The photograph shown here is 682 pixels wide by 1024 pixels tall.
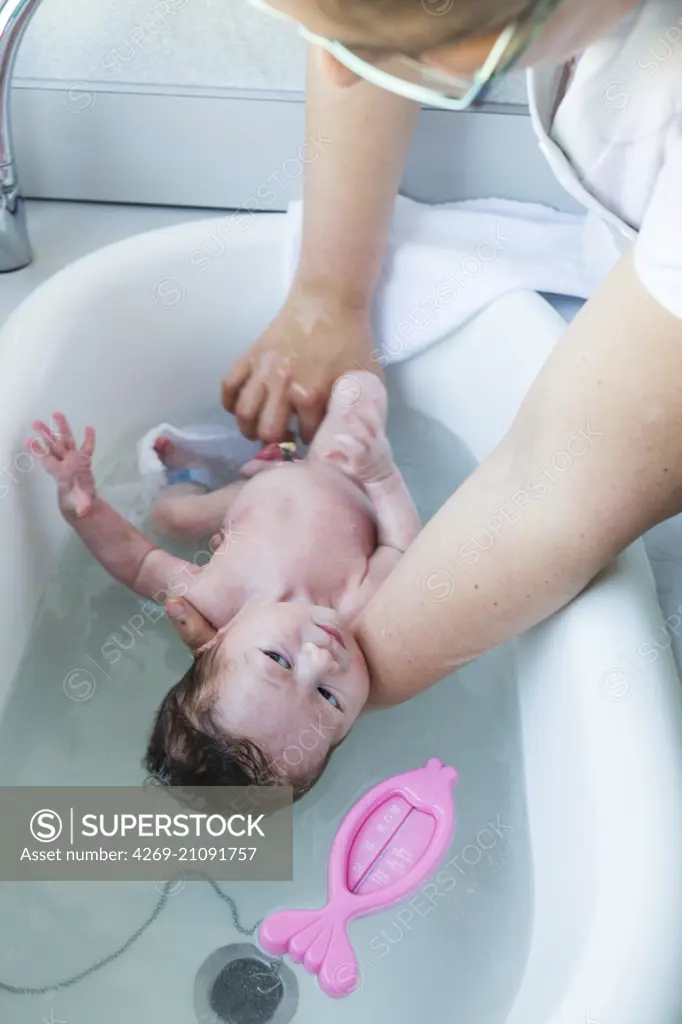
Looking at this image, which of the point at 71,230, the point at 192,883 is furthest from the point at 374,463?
the point at 71,230

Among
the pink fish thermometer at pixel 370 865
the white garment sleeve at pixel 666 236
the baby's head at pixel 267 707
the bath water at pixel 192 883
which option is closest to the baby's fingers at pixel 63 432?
the bath water at pixel 192 883

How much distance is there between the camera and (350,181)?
1.08 m

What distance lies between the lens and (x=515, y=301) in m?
1.14

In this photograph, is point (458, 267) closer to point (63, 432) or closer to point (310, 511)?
point (310, 511)

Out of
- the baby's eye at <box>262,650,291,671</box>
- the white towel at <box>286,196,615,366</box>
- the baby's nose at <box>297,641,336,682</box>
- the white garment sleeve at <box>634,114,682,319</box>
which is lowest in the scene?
the baby's eye at <box>262,650,291,671</box>

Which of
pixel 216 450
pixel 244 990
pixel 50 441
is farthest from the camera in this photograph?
pixel 216 450

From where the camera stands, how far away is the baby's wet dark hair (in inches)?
34.7

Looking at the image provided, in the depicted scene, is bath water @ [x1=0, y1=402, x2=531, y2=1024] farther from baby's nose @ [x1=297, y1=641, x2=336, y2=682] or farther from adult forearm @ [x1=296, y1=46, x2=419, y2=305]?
adult forearm @ [x1=296, y1=46, x2=419, y2=305]

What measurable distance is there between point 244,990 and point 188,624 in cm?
36

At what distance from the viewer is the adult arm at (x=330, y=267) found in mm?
1063

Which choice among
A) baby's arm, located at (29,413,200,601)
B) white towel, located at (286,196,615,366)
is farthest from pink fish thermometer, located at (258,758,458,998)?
white towel, located at (286,196,615,366)

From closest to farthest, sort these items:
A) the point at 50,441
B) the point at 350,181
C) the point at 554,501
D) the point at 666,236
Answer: the point at 666,236 → the point at 554,501 → the point at 50,441 → the point at 350,181

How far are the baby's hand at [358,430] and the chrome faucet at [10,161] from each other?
0.46 m

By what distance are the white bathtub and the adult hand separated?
11 centimetres
